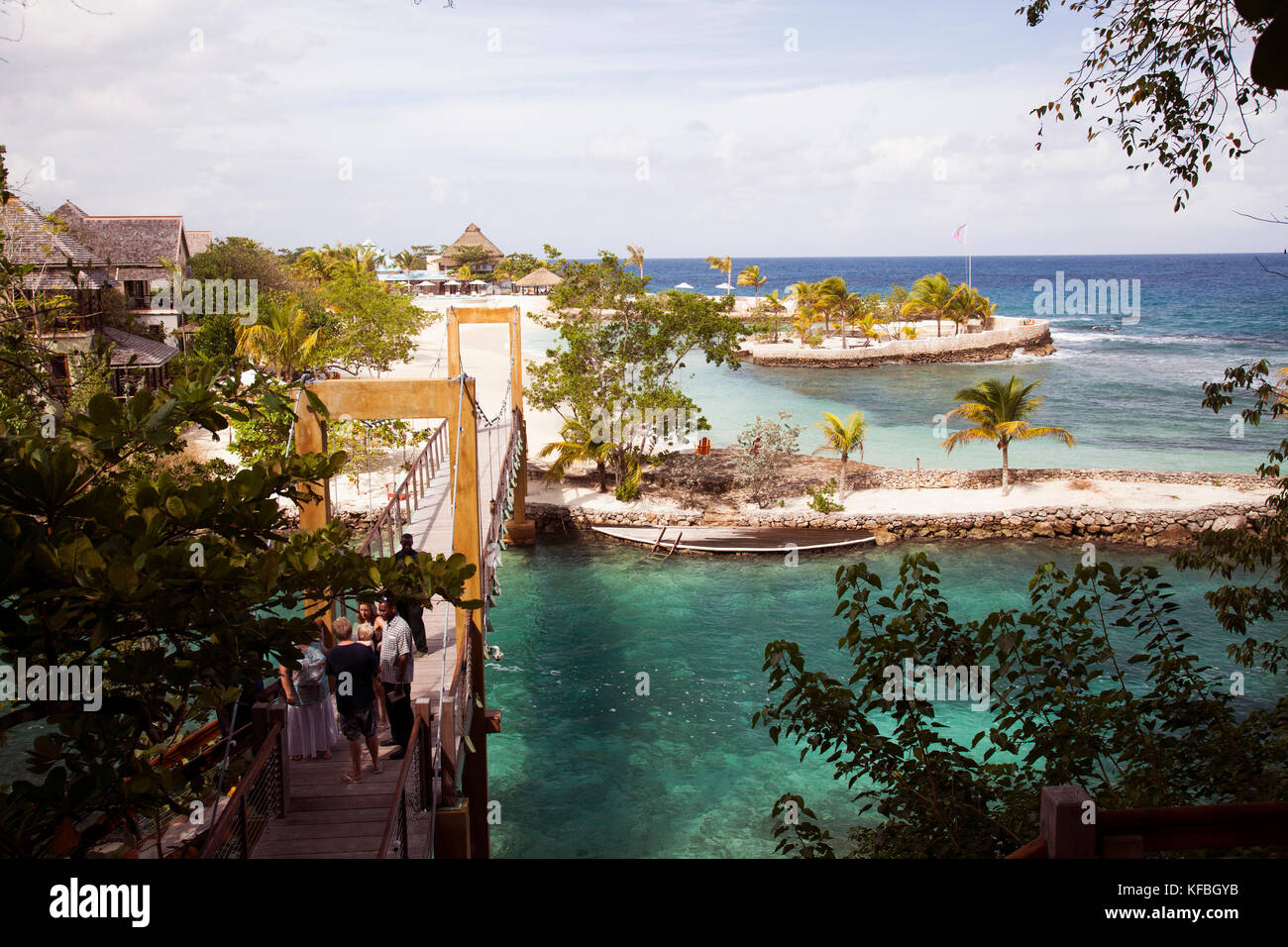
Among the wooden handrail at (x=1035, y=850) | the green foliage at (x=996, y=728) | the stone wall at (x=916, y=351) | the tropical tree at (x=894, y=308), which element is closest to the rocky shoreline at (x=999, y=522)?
the green foliage at (x=996, y=728)

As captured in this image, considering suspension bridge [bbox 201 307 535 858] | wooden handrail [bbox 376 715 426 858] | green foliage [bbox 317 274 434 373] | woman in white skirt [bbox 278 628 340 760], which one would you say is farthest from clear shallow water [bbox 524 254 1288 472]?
wooden handrail [bbox 376 715 426 858]

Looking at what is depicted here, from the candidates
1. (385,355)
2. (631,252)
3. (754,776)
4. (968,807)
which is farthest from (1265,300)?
(968,807)

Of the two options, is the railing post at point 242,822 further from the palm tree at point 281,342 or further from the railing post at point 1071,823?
the palm tree at point 281,342

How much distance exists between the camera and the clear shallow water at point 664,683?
1058cm

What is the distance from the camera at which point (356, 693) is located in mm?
5609

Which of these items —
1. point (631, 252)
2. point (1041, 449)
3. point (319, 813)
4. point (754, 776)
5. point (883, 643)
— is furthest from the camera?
point (631, 252)

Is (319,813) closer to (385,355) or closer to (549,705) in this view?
(549,705)

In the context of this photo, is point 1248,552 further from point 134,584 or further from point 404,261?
point 404,261

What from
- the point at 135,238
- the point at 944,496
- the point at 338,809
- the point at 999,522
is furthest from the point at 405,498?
the point at 135,238

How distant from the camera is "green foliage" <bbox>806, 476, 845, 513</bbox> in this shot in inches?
802

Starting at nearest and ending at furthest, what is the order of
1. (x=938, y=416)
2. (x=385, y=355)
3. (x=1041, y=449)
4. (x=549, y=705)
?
1. (x=549, y=705)
2. (x=385, y=355)
3. (x=1041, y=449)
4. (x=938, y=416)

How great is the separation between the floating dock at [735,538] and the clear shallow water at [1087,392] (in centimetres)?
721

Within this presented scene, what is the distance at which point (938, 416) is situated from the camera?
3272 centimetres
